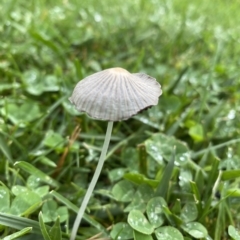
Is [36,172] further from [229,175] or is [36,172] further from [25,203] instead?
[229,175]

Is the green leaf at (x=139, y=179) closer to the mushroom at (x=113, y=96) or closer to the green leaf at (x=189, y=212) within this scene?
the green leaf at (x=189, y=212)

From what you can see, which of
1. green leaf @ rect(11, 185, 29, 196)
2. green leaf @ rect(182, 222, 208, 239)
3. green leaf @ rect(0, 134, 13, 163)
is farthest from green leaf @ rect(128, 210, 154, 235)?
green leaf @ rect(0, 134, 13, 163)

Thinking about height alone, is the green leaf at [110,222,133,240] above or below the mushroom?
below

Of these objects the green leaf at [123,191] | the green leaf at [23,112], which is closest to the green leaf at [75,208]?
the green leaf at [123,191]

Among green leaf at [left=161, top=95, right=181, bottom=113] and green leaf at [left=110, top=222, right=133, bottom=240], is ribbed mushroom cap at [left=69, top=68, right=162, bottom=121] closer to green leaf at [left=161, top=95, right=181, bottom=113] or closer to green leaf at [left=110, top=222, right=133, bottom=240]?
green leaf at [left=110, top=222, right=133, bottom=240]

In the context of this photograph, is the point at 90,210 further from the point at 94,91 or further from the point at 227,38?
the point at 227,38

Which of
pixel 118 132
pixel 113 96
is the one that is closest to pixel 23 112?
pixel 118 132
